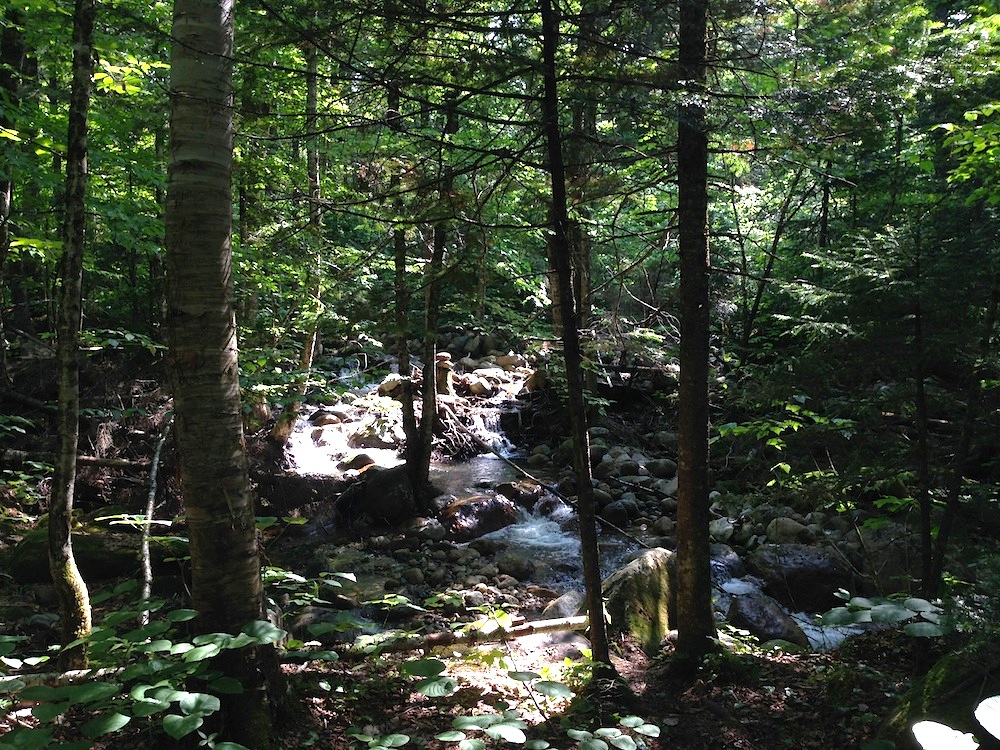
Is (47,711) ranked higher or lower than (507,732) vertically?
higher

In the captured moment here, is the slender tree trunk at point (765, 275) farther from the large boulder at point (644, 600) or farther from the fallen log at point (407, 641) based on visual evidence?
the fallen log at point (407, 641)

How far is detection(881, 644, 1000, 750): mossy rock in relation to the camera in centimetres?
270

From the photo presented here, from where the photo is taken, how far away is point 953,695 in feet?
9.46

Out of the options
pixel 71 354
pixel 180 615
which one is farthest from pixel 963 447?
pixel 71 354

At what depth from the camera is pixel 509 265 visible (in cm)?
990

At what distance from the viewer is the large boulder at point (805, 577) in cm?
741

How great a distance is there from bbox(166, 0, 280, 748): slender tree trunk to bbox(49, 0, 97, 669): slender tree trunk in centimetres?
→ 159

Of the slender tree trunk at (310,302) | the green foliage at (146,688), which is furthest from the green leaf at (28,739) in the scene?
the slender tree trunk at (310,302)

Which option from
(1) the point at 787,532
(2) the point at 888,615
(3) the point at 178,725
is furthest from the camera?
(1) the point at 787,532

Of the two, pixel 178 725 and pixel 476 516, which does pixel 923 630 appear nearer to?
pixel 178 725

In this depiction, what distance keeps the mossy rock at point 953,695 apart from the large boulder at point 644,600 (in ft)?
7.61

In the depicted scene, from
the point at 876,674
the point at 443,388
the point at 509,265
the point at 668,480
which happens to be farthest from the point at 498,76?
the point at 443,388

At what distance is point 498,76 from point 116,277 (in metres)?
11.4

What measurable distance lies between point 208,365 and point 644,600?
433 cm
